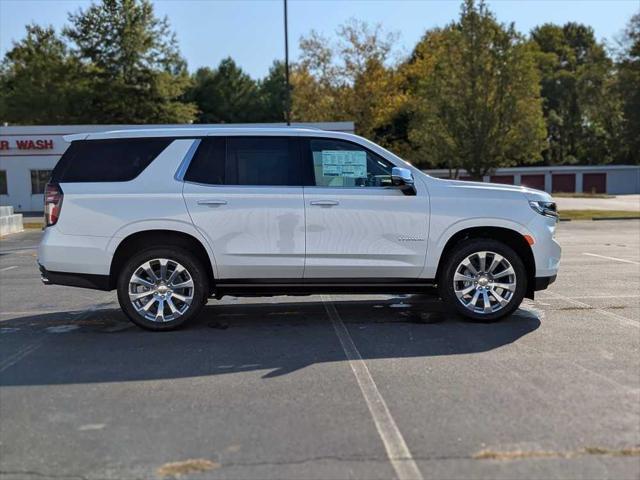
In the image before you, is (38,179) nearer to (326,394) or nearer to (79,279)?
(79,279)

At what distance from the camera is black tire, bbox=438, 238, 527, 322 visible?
6648 millimetres

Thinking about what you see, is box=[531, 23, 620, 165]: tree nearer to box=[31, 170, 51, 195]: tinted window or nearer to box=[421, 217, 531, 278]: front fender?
box=[31, 170, 51, 195]: tinted window

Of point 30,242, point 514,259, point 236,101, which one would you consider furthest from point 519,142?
point 236,101

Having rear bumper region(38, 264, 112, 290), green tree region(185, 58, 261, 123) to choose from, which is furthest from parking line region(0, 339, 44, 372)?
green tree region(185, 58, 261, 123)

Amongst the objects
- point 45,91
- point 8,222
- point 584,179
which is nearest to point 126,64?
point 45,91

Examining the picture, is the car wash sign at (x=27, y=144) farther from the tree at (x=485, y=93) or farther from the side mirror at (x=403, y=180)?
the side mirror at (x=403, y=180)

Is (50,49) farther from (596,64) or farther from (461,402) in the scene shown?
(461,402)

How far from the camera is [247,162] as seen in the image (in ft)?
22.0

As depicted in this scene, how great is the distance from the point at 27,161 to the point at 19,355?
33.0 meters

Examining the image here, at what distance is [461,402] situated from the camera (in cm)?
446

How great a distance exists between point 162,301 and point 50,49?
62129 millimetres

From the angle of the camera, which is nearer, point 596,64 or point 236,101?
point 236,101

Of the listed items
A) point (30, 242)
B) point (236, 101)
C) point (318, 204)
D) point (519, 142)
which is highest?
point (236, 101)

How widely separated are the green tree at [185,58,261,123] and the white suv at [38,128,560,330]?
188 ft
